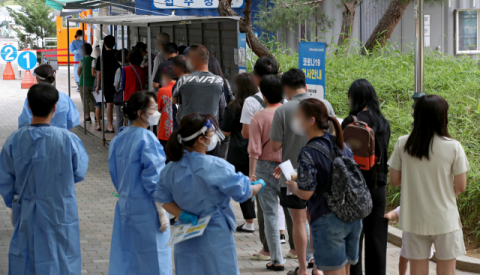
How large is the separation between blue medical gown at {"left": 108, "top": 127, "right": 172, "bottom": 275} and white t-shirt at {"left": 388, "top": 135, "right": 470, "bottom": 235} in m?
1.70

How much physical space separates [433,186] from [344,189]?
0.71m

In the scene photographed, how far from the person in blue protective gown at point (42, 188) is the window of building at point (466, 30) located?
613 inches

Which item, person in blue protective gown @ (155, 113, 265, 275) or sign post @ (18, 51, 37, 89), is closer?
person in blue protective gown @ (155, 113, 265, 275)

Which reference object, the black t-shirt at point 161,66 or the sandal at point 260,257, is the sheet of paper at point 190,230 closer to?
the sandal at point 260,257

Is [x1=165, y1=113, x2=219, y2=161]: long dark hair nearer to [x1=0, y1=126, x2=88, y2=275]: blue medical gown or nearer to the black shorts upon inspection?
[x1=0, y1=126, x2=88, y2=275]: blue medical gown

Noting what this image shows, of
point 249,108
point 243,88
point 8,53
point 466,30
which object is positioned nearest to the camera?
point 249,108

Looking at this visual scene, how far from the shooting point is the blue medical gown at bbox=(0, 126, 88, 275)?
4289 mm

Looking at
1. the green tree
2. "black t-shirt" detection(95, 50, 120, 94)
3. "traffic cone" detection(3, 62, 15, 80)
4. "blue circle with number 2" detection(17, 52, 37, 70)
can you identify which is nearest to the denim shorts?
"black t-shirt" detection(95, 50, 120, 94)

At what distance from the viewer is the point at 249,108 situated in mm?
5426

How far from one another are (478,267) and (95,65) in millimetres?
9149

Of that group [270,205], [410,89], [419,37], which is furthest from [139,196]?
[410,89]

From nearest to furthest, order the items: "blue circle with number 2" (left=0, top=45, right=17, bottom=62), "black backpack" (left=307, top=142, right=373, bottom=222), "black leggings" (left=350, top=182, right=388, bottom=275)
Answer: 1. "black backpack" (left=307, top=142, right=373, bottom=222)
2. "black leggings" (left=350, top=182, right=388, bottom=275)
3. "blue circle with number 2" (left=0, top=45, right=17, bottom=62)

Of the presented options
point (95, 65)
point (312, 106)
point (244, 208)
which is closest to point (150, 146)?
point (312, 106)

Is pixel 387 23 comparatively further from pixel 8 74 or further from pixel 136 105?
pixel 8 74
